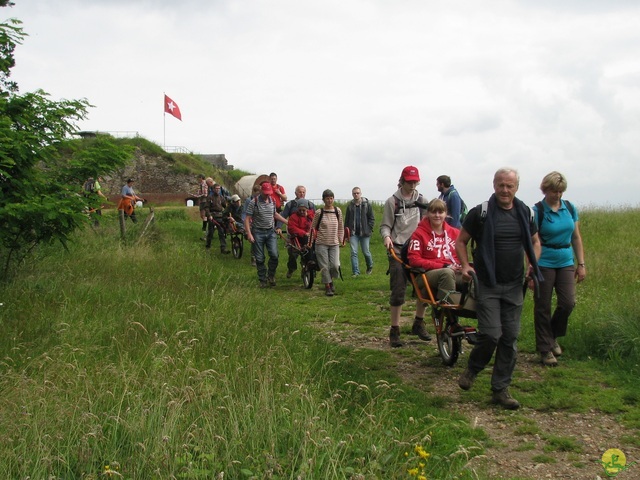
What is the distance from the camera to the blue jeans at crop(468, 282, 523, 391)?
21.4ft

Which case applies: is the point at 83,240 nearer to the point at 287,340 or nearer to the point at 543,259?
the point at 287,340

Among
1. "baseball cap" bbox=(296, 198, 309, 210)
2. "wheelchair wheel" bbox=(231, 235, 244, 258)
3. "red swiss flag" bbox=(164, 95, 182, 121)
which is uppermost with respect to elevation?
"red swiss flag" bbox=(164, 95, 182, 121)

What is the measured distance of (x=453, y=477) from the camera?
4641mm

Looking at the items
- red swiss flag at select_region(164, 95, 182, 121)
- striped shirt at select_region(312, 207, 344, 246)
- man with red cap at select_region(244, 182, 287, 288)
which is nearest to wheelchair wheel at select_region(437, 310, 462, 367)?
striped shirt at select_region(312, 207, 344, 246)

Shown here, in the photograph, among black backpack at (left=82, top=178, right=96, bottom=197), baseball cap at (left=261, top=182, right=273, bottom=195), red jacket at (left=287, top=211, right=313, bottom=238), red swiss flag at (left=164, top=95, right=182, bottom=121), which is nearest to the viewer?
black backpack at (left=82, top=178, right=96, bottom=197)

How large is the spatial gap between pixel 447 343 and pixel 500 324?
149 cm

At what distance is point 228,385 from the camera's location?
5.49 m

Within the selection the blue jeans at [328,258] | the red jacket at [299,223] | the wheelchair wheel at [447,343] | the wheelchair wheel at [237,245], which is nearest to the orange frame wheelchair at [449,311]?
the wheelchair wheel at [447,343]

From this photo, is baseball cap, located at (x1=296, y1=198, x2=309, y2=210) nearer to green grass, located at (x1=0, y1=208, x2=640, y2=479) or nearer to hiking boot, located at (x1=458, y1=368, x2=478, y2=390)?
green grass, located at (x1=0, y1=208, x2=640, y2=479)

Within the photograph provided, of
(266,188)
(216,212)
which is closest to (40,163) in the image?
(266,188)

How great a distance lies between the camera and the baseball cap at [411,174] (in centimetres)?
873

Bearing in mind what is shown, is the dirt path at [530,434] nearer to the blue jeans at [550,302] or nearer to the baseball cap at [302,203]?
the blue jeans at [550,302]

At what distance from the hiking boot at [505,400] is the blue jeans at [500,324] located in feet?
0.14

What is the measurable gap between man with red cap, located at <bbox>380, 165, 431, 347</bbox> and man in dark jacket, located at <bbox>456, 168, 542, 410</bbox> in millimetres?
2235
